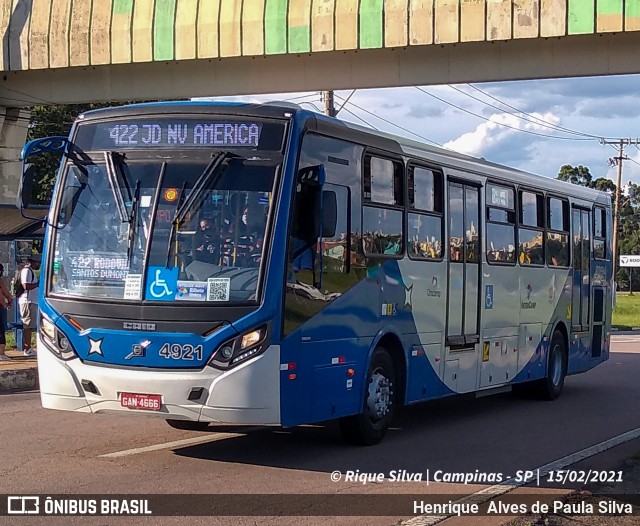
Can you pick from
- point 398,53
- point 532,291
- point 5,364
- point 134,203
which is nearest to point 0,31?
point 398,53

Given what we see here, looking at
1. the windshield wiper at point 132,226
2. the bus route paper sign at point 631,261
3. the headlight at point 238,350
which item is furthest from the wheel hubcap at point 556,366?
the bus route paper sign at point 631,261

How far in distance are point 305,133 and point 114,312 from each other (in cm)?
237

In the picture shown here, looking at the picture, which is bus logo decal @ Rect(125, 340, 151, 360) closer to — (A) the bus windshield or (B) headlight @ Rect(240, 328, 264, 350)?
(A) the bus windshield

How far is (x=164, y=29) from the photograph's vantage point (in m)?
23.7

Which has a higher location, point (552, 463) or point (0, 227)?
point (0, 227)

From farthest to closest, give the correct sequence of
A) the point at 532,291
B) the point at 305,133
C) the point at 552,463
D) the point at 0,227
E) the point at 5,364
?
the point at 0,227, the point at 5,364, the point at 532,291, the point at 552,463, the point at 305,133

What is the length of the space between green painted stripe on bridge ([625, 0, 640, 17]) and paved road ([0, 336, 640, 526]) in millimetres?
8435

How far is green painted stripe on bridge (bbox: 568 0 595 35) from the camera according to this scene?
65.1 ft

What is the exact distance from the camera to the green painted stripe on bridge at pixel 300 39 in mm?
22375

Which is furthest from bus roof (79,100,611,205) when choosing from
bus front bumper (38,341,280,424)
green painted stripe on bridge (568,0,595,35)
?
green painted stripe on bridge (568,0,595,35)

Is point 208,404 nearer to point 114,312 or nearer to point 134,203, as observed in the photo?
point 114,312

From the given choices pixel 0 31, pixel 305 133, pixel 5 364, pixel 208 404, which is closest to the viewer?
pixel 208 404

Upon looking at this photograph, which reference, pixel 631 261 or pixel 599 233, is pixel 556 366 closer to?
pixel 599 233

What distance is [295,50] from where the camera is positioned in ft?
73.9
